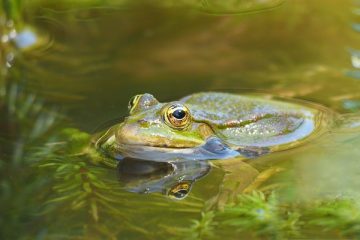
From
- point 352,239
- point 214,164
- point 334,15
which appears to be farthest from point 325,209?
point 334,15

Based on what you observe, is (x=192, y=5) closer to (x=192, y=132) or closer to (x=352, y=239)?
(x=192, y=132)

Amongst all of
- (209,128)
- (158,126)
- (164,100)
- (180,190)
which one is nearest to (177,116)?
(158,126)

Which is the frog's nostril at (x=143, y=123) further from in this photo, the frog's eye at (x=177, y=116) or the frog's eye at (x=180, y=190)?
the frog's eye at (x=180, y=190)

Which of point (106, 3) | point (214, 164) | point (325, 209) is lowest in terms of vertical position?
point (325, 209)

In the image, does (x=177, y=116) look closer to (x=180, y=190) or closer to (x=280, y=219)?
(x=180, y=190)

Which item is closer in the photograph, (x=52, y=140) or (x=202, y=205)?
(x=202, y=205)
